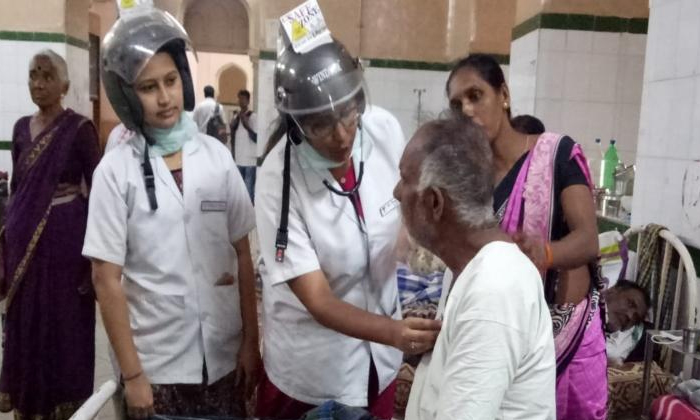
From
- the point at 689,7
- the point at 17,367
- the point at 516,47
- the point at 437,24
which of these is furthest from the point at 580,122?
the point at 17,367

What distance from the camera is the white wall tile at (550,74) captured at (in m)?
3.78

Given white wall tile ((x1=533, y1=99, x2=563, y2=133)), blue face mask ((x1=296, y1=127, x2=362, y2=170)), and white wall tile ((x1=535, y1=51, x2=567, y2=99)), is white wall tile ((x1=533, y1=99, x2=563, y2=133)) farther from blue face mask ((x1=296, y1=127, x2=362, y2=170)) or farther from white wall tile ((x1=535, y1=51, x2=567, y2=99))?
blue face mask ((x1=296, y1=127, x2=362, y2=170))

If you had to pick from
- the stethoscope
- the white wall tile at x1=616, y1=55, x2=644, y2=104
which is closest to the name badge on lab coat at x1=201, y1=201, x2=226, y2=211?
the stethoscope

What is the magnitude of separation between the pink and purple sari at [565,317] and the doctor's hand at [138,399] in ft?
3.03

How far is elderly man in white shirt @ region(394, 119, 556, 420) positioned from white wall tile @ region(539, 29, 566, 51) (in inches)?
115

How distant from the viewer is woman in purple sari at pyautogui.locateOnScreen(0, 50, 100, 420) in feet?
8.27

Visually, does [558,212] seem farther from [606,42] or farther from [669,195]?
[606,42]

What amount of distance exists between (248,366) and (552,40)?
2.80 metres

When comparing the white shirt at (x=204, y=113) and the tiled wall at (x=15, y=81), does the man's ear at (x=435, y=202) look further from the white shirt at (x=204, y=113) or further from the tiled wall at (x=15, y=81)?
the white shirt at (x=204, y=113)

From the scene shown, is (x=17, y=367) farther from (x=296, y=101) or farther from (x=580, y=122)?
(x=580, y=122)

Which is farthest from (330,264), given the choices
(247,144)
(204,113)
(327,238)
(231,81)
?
(231,81)

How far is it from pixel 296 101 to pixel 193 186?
0.41m

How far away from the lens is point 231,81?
12.4 metres

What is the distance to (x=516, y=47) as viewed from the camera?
426 cm
